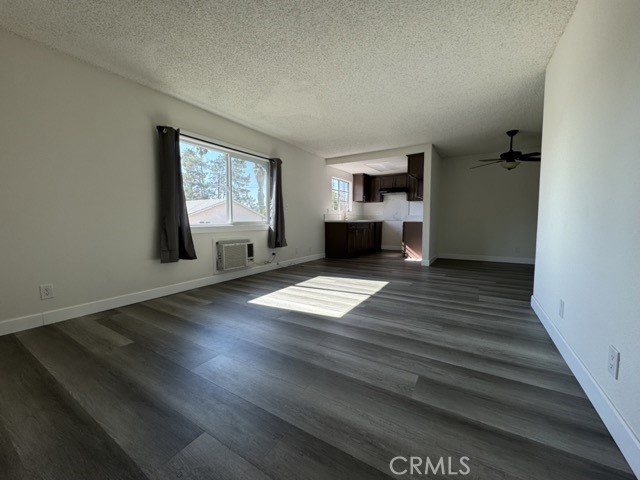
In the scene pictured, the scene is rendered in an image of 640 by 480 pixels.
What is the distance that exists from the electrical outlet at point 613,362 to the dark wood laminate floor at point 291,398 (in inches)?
9.9

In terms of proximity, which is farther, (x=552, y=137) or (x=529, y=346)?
(x=552, y=137)

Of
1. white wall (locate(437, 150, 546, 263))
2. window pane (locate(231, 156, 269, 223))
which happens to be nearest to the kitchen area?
white wall (locate(437, 150, 546, 263))

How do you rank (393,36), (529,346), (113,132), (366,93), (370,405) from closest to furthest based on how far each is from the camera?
1. (370,405)
2. (529,346)
3. (393,36)
4. (113,132)
5. (366,93)

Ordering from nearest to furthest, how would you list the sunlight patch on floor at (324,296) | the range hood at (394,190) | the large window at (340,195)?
the sunlight patch on floor at (324,296) < the large window at (340,195) < the range hood at (394,190)

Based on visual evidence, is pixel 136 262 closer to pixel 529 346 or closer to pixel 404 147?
pixel 529 346

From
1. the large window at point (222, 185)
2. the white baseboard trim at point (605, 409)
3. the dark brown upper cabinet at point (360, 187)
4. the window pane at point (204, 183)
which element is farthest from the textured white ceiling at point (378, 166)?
the white baseboard trim at point (605, 409)

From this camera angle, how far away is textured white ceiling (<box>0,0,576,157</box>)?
1910 mm

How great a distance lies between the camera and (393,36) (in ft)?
7.13

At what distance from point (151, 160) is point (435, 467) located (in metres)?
3.63

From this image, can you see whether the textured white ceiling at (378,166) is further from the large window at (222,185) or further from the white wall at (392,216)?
the large window at (222,185)

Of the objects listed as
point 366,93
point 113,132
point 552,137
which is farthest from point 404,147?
point 113,132

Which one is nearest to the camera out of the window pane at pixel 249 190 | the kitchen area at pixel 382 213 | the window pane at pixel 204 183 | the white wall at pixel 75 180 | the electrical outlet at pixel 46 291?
the white wall at pixel 75 180

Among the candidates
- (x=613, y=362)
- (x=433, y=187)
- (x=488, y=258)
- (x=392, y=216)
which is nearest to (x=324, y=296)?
(x=613, y=362)

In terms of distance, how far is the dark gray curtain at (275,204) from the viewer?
471cm
